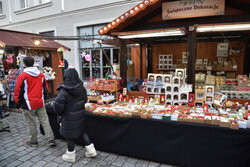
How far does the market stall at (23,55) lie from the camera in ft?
22.4

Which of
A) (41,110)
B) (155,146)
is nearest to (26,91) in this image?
(41,110)

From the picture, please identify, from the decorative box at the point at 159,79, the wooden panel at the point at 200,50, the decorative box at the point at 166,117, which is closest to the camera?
the decorative box at the point at 166,117

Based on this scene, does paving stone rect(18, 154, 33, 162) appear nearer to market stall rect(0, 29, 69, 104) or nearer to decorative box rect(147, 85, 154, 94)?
decorative box rect(147, 85, 154, 94)

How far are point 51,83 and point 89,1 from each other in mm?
5052

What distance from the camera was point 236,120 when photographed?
9.67 ft

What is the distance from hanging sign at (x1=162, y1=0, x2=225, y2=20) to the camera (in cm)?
371

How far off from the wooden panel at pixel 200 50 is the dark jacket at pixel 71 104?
18.8ft

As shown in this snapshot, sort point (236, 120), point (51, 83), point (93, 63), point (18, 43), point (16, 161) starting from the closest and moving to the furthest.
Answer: point (236, 120), point (16, 161), point (18, 43), point (51, 83), point (93, 63)

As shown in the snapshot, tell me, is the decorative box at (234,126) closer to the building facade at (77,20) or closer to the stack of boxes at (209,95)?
the stack of boxes at (209,95)

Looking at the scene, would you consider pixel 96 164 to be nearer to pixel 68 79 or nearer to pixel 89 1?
pixel 68 79

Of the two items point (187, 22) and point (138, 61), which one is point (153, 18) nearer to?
point (187, 22)

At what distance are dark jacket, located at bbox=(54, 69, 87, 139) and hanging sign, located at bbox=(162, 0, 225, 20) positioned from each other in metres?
2.63

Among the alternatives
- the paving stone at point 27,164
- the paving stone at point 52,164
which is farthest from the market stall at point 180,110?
the paving stone at point 27,164

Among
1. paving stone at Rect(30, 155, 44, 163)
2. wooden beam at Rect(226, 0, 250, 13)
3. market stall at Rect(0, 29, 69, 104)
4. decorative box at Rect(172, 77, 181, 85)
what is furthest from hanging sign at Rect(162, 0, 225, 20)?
market stall at Rect(0, 29, 69, 104)
